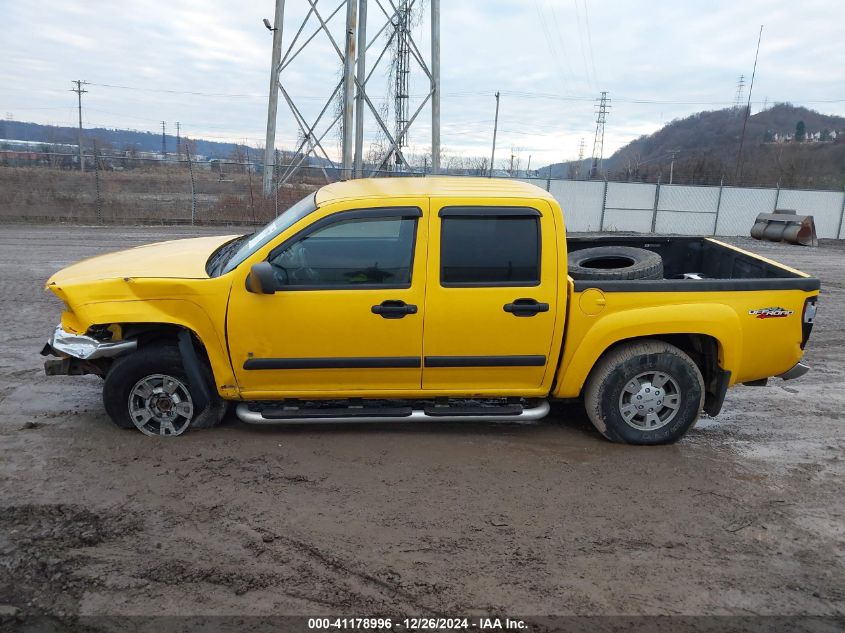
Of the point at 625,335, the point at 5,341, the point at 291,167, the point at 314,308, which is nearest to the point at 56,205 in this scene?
the point at 291,167

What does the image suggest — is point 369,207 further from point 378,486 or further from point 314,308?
point 378,486

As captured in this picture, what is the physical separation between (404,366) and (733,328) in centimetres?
237

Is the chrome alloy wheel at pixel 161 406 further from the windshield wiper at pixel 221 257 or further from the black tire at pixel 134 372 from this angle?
the windshield wiper at pixel 221 257

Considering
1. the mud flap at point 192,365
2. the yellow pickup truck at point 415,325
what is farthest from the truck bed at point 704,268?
the mud flap at point 192,365

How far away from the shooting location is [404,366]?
4.44 metres

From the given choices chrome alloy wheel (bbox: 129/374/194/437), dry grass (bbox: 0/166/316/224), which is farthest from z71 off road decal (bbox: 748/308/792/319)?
dry grass (bbox: 0/166/316/224)

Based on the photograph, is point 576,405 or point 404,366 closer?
point 404,366

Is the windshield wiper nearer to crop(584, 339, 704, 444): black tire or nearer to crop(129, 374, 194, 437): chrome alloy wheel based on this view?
crop(129, 374, 194, 437): chrome alloy wheel

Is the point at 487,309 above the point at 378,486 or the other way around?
above

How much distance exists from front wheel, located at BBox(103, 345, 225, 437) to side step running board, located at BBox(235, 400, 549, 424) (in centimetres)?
38

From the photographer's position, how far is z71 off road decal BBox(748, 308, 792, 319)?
14.8ft

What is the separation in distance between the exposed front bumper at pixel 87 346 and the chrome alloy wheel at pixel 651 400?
3604 millimetres

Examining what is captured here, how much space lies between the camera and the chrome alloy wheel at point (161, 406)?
454 centimetres

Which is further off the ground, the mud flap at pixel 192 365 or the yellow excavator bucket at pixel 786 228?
the yellow excavator bucket at pixel 786 228
